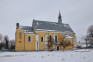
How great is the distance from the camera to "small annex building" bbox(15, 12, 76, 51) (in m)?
46.6

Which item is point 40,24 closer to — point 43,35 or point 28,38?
point 43,35

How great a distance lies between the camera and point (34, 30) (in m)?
49.5

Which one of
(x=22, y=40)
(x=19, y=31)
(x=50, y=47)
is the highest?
(x=19, y=31)

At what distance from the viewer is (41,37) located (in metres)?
50.1

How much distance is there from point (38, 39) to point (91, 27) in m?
38.8

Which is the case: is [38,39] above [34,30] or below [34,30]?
below

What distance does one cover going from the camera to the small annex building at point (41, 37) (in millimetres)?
46562

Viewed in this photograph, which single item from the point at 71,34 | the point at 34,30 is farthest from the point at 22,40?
the point at 71,34
